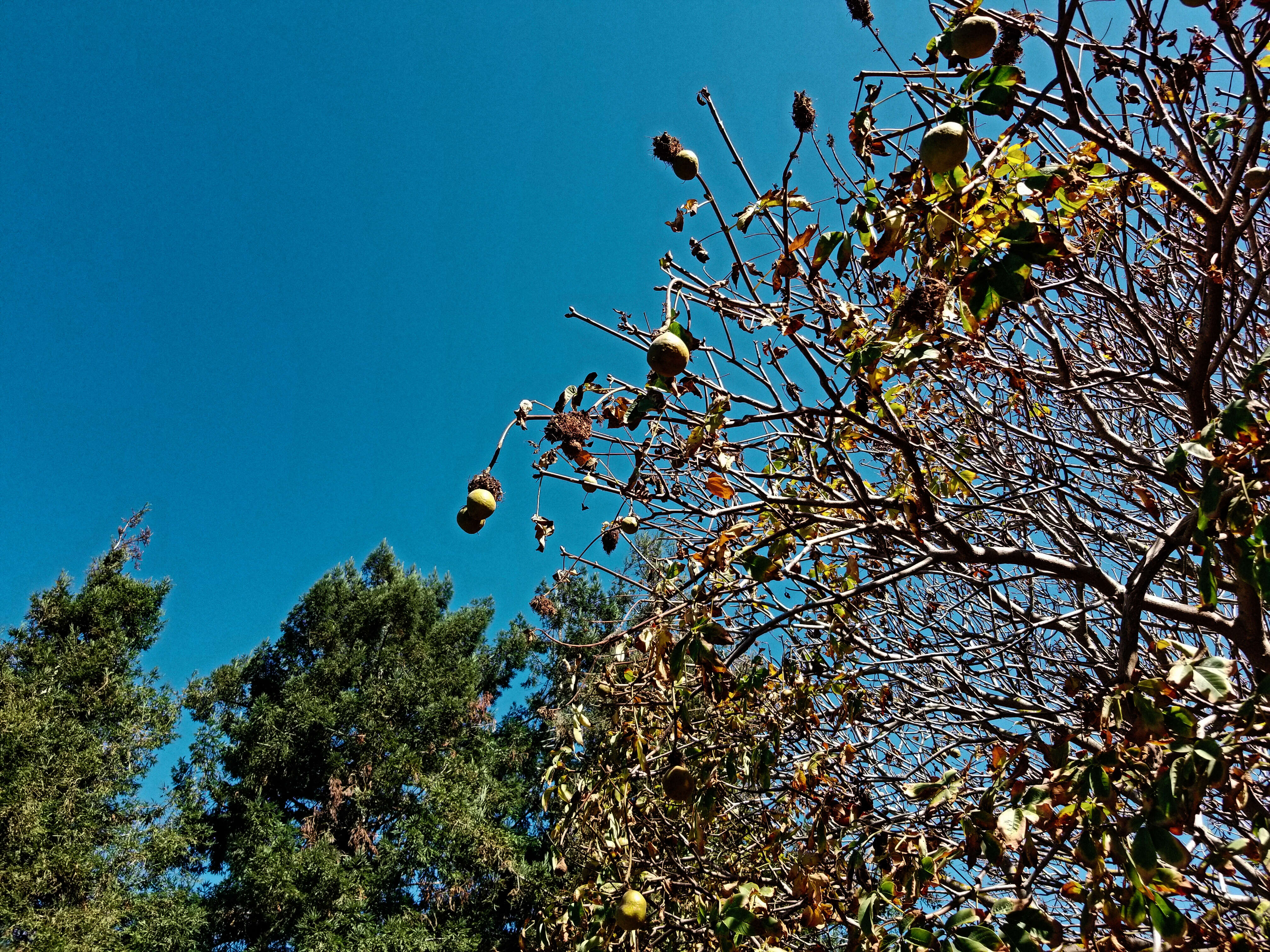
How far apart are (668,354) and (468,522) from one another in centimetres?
73

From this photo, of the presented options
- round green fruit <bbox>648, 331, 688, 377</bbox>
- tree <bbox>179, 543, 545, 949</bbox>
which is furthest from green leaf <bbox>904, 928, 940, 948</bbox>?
tree <bbox>179, 543, 545, 949</bbox>

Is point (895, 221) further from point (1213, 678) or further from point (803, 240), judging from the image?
point (1213, 678)

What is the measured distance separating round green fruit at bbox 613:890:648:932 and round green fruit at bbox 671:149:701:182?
208 centimetres

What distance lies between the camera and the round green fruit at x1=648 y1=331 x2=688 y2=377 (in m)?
1.67

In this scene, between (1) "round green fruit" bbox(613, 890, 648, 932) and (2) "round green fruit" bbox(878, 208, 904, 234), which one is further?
(1) "round green fruit" bbox(613, 890, 648, 932)

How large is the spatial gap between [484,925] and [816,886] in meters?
11.8

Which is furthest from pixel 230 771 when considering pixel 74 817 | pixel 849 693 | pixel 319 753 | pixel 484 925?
pixel 849 693

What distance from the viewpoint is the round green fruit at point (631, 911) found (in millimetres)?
2184

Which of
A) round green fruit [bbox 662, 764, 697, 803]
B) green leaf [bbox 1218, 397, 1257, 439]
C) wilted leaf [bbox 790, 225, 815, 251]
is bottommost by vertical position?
round green fruit [bbox 662, 764, 697, 803]

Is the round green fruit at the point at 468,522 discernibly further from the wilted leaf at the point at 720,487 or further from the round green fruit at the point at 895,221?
the round green fruit at the point at 895,221

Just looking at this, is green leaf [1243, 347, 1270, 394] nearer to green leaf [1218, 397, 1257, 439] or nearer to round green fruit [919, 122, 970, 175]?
green leaf [1218, 397, 1257, 439]

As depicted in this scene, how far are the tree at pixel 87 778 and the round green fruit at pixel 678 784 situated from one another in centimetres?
1186

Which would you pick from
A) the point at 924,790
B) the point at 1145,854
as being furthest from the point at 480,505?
the point at 1145,854

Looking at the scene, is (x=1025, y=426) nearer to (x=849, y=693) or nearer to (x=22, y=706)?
(x=849, y=693)
